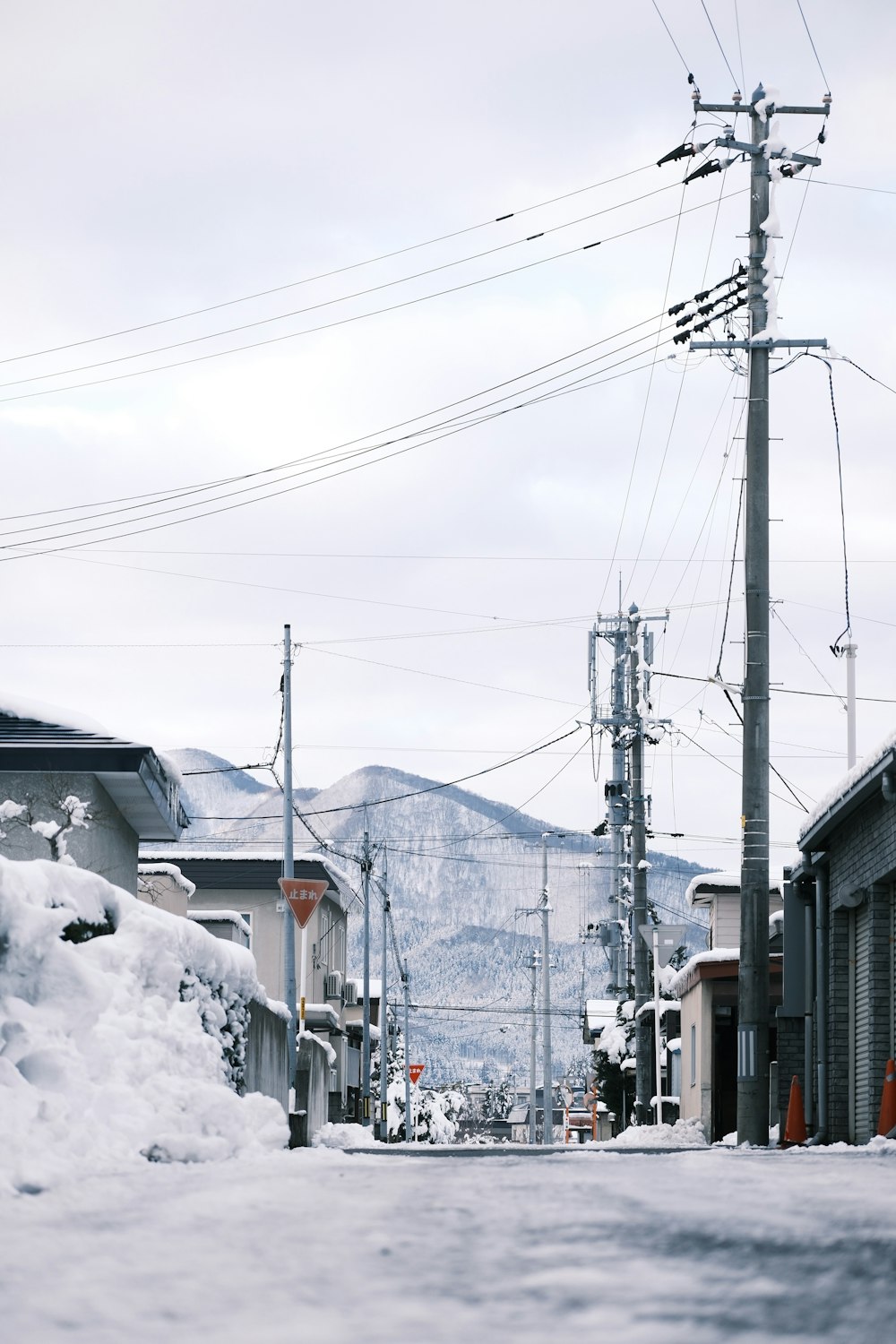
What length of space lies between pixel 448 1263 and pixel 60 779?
51.1 feet

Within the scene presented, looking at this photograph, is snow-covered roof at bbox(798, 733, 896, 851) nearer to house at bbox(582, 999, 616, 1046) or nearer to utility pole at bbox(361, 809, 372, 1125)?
utility pole at bbox(361, 809, 372, 1125)

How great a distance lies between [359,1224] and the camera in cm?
588

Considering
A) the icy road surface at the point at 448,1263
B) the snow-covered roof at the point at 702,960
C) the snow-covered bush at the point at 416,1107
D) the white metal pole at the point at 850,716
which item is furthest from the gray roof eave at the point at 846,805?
the snow-covered bush at the point at 416,1107

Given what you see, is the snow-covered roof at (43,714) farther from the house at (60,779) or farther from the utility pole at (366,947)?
the utility pole at (366,947)

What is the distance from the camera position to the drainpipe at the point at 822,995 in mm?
21250

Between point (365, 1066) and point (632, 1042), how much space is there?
34.5ft

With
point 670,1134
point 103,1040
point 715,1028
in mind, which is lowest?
point 670,1134

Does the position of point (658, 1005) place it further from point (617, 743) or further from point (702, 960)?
point (617, 743)

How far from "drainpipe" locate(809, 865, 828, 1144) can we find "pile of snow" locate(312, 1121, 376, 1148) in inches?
262

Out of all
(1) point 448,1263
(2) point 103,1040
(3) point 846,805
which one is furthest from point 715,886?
(1) point 448,1263

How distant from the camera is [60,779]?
19734 millimetres

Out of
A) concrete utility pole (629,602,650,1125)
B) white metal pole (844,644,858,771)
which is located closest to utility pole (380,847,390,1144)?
concrete utility pole (629,602,650,1125)

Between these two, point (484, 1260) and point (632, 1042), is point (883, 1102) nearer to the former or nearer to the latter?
point (484, 1260)

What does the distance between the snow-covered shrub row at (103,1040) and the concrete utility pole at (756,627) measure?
9234mm
